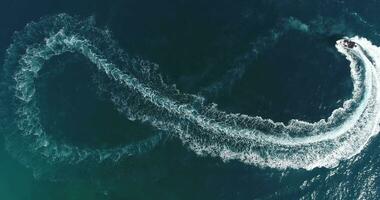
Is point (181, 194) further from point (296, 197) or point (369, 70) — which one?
point (369, 70)

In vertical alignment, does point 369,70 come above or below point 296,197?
above

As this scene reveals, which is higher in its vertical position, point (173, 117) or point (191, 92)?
point (191, 92)

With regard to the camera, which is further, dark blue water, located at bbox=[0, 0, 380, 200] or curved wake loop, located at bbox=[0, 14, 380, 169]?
curved wake loop, located at bbox=[0, 14, 380, 169]

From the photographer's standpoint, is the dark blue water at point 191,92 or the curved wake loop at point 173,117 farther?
the curved wake loop at point 173,117

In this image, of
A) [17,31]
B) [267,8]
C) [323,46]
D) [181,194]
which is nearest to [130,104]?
[181,194]
